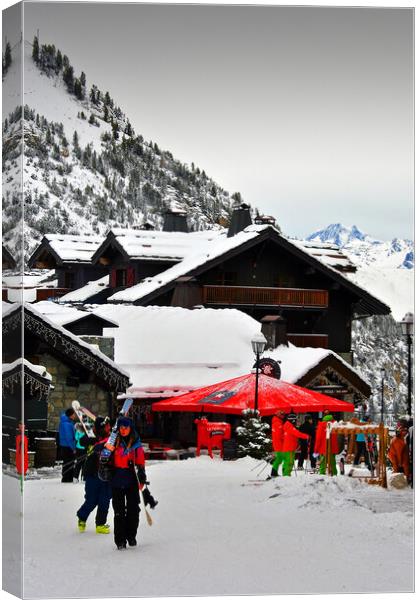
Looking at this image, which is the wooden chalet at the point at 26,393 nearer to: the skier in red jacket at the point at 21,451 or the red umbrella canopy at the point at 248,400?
the skier in red jacket at the point at 21,451

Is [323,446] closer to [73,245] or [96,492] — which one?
[96,492]

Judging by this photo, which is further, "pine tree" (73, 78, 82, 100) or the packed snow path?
"pine tree" (73, 78, 82, 100)

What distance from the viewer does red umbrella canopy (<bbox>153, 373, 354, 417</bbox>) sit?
19578 mm

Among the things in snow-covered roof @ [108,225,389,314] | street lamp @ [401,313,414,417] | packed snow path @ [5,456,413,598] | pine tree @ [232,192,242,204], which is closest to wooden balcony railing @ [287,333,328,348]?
snow-covered roof @ [108,225,389,314]

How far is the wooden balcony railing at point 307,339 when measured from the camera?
2158 cm

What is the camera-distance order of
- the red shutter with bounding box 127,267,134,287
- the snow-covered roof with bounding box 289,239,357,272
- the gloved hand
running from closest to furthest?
the gloved hand
the snow-covered roof with bounding box 289,239,357,272
the red shutter with bounding box 127,267,134,287

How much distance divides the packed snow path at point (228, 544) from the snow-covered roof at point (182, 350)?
13.7ft

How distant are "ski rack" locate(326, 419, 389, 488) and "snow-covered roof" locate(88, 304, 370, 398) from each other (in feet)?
7.92

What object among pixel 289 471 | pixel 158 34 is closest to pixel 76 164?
pixel 158 34

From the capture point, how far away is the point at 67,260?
17.9m

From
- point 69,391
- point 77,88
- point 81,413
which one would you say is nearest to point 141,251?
point 69,391

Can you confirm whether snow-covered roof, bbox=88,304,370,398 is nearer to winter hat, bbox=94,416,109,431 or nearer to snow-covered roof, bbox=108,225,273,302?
snow-covered roof, bbox=108,225,273,302

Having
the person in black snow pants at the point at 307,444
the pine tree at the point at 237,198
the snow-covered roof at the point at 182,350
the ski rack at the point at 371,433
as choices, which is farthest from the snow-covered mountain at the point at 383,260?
the snow-covered roof at the point at 182,350

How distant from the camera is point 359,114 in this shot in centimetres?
1644
